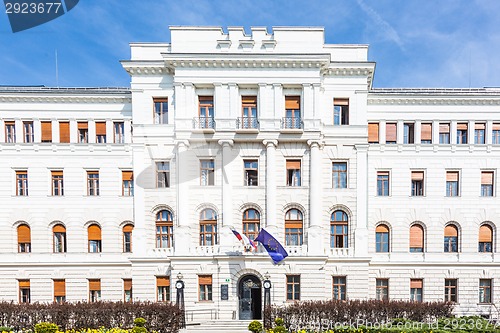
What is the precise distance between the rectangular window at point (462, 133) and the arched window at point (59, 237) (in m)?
31.8

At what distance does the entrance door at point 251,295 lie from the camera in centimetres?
2192

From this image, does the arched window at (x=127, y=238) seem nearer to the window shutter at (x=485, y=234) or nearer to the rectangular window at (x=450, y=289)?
the rectangular window at (x=450, y=289)

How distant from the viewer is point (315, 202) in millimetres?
21828

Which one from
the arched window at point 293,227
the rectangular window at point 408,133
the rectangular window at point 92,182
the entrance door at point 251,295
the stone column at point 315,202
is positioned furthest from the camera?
the rectangular window at point 408,133

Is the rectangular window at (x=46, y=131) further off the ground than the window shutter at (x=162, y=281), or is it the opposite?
the rectangular window at (x=46, y=131)

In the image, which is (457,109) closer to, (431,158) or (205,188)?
(431,158)

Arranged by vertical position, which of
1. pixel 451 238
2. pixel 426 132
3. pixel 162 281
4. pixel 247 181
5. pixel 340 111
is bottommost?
pixel 162 281

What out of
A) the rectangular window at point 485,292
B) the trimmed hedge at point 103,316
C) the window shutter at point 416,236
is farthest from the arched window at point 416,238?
the trimmed hedge at point 103,316

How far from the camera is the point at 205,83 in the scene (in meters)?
22.0

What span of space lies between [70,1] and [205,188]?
1368 cm

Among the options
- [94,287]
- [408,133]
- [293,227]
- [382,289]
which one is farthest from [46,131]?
[382,289]

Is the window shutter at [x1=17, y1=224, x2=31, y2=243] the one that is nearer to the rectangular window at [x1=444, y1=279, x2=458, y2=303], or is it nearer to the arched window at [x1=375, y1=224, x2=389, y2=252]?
the arched window at [x1=375, y1=224, x2=389, y2=252]

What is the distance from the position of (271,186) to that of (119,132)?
12.8 m

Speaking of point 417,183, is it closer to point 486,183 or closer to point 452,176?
point 452,176
